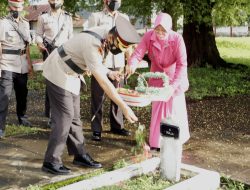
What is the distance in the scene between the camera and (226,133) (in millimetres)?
7141

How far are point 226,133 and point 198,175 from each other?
8.08 ft

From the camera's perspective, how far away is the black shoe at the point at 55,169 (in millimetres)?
5105

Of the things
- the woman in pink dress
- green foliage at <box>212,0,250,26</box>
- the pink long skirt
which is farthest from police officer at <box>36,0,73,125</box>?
green foliage at <box>212,0,250,26</box>

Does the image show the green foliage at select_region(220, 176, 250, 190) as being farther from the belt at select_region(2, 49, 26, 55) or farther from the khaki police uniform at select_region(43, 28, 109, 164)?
the belt at select_region(2, 49, 26, 55)

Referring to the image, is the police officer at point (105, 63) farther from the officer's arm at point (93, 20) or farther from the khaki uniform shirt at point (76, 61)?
the khaki uniform shirt at point (76, 61)

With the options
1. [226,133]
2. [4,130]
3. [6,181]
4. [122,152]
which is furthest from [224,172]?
[4,130]

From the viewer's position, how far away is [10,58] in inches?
265

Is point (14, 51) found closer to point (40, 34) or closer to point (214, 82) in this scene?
point (40, 34)

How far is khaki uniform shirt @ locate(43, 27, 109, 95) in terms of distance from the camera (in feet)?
14.1

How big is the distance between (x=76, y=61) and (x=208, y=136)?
3.01 meters

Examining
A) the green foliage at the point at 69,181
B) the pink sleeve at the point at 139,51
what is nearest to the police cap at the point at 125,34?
the pink sleeve at the point at 139,51

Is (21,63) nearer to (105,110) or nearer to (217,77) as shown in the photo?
(105,110)

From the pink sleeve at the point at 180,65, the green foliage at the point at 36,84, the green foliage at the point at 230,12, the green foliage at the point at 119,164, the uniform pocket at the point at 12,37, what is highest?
the green foliage at the point at 230,12

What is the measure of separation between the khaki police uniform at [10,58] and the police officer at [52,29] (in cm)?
22
